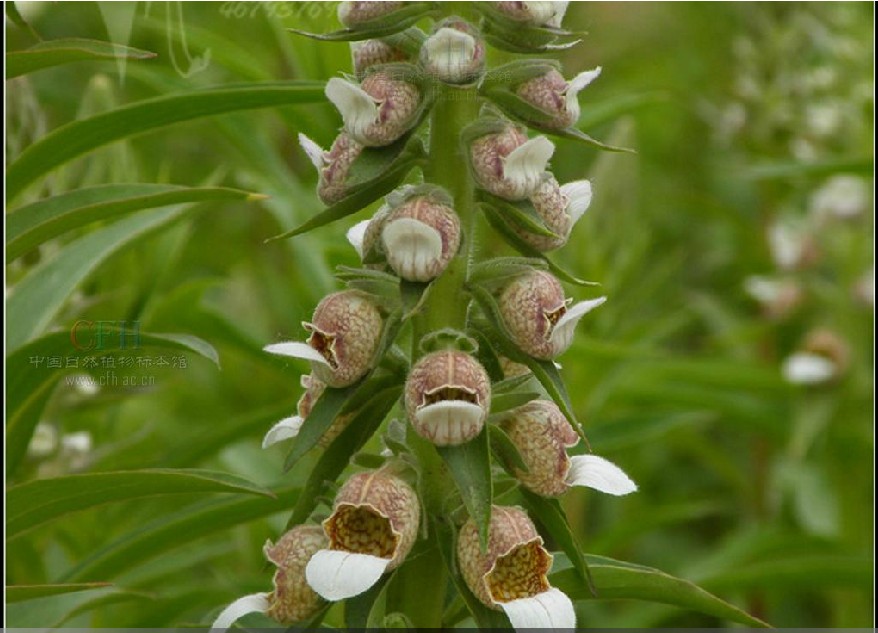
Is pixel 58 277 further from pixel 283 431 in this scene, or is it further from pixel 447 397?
pixel 447 397

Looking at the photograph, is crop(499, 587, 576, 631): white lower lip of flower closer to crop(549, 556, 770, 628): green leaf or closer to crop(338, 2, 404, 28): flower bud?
crop(549, 556, 770, 628): green leaf

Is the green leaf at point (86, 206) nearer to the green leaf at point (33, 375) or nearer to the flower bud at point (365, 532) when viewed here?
the green leaf at point (33, 375)

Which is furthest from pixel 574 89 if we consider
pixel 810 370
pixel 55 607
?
pixel 810 370

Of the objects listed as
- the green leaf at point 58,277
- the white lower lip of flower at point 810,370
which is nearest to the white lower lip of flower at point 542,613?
the green leaf at point 58,277

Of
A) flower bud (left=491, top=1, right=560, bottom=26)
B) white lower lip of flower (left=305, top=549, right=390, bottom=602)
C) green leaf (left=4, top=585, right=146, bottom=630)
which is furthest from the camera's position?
green leaf (left=4, top=585, right=146, bottom=630)

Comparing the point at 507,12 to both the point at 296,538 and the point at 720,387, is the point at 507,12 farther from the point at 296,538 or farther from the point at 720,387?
the point at 720,387

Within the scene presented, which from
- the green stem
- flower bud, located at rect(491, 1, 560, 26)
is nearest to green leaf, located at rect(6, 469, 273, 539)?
the green stem
